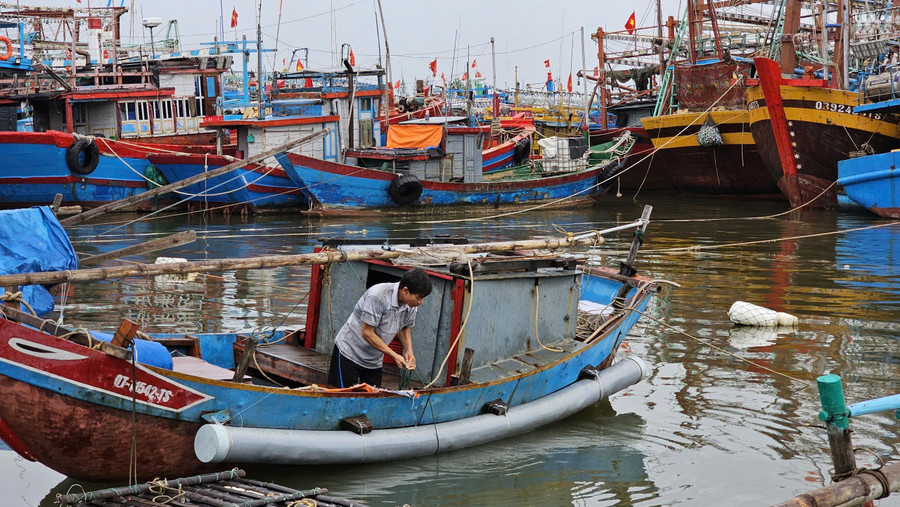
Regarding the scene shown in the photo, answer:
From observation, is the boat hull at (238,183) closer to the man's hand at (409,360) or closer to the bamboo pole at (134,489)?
the man's hand at (409,360)

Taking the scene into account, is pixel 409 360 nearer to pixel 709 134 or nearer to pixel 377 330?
pixel 377 330

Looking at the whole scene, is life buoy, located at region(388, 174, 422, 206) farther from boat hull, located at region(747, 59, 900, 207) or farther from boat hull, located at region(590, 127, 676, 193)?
boat hull, located at region(590, 127, 676, 193)

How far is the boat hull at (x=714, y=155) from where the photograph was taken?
29266mm

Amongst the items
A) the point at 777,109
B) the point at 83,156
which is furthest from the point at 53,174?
the point at 777,109

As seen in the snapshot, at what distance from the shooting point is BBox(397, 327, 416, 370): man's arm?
7.24m

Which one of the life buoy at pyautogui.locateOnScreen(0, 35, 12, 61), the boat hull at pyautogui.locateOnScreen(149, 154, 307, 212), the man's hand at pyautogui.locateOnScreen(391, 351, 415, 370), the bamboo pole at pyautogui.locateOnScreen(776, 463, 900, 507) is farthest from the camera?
the life buoy at pyautogui.locateOnScreen(0, 35, 12, 61)

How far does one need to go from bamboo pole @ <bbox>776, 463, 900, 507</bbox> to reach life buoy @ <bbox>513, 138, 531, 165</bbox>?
27.9 meters

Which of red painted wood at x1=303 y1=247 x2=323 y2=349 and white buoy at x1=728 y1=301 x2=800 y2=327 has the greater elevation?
red painted wood at x1=303 y1=247 x2=323 y2=349

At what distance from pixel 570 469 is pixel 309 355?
8.24 feet

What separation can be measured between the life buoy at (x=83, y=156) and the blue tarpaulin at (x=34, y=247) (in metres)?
13.5

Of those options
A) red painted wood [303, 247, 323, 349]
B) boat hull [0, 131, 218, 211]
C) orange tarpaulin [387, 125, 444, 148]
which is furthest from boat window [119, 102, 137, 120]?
red painted wood [303, 247, 323, 349]

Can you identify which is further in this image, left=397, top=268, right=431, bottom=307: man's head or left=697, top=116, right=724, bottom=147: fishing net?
left=697, top=116, right=724, bottom=147: fishing net

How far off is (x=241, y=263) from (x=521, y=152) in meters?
26.2

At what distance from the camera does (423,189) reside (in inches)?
1069
